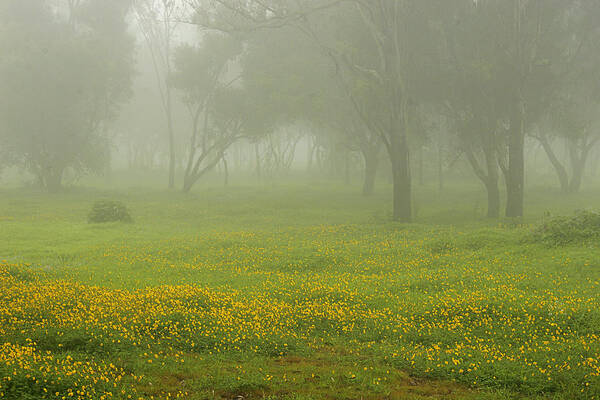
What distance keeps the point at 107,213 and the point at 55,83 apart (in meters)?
20.4

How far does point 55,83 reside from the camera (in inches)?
1656

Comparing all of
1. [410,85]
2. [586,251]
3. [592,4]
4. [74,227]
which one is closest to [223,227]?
[74,227]

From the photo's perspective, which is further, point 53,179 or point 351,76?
point 53,179

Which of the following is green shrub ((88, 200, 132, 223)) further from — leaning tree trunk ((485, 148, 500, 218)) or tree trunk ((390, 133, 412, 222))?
leaning tree trunk ((485, 148, 500, 218))

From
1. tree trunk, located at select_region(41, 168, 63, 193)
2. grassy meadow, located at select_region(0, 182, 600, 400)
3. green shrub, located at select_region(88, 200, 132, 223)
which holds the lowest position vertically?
grassy meadow, located at select_region(0, 182, 600, 400)

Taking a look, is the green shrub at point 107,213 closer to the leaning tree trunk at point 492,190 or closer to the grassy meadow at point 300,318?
the grassy meadow at point 300,318

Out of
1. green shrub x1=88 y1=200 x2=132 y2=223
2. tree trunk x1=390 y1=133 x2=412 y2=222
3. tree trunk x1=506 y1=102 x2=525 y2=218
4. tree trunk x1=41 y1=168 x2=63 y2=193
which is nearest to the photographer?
green shrub x1=88 y1=200 x2=132 y2=223

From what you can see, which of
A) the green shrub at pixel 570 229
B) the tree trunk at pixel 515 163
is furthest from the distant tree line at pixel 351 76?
the green shrub at pixel 570 229

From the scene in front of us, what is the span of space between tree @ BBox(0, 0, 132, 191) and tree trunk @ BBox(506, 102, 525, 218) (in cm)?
3424

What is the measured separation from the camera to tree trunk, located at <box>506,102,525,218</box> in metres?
27.9

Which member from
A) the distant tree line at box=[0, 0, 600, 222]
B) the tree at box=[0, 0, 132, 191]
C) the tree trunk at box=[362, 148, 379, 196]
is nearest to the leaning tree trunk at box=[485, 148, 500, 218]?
the distant tree line at box=[0, 0, 600, 222]

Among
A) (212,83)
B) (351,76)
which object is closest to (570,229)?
(351,76)

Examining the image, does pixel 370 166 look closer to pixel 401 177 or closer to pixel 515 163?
pixel 401 177

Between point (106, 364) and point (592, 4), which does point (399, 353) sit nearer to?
point (106, 364)
